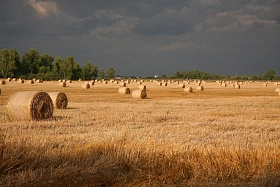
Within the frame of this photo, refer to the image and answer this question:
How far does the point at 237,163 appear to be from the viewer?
638 cm

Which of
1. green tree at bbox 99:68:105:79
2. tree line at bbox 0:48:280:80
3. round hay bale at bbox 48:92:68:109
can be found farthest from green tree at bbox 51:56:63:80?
round hay bale at bbox 48:92:68:109

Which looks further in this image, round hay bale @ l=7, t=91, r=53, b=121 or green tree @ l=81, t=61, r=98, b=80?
green tree @ l=81, t=61, r=98, b=80

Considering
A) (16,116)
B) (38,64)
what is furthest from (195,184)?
(38,64)

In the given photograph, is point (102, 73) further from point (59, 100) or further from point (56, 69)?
point (59, 100)

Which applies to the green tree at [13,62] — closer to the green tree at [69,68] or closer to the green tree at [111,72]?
the green tree at [69,68]

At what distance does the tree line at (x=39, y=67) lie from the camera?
10381 cm

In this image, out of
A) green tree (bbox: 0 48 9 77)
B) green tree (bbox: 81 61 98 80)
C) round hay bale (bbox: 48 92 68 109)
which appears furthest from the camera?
green tree (bbox: 81 61 98 80)

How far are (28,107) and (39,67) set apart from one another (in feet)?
340

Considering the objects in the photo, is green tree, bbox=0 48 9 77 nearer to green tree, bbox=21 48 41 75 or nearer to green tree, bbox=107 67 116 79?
green tree, bbox=21 48 41 75

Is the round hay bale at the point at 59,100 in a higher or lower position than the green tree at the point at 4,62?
lower

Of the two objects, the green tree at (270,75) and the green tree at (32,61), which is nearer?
the green tree at (32,61)

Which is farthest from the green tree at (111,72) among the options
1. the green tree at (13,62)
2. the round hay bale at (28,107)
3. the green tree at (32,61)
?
the round hay bale at (28,107)

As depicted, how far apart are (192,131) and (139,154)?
232 inches

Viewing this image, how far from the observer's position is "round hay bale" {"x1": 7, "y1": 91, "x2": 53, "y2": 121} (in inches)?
620
